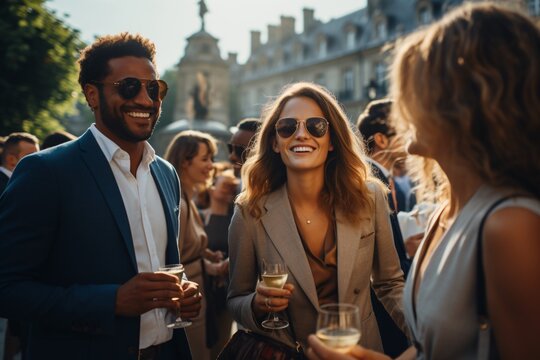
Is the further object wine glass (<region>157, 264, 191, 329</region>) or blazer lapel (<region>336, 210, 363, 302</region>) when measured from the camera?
blazer lapel (<region>336, 210, 363, 302</region>)

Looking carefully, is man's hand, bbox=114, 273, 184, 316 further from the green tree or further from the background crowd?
the green tree

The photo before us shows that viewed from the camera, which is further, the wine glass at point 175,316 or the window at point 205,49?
the window at point 205,49

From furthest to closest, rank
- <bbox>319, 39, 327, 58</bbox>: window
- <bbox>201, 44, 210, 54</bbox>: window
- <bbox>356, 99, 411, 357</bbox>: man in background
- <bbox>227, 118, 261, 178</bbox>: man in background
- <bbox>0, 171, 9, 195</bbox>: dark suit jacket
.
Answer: <bbox>319, 39, 327, 58</bbox>: window
<bbox>201, 44, 210, 54</bbox>: window
<bbox>0, 171, 9, 195</bbox>: dark suit jacket
<bbox>227, 118, 261, 178</bbox>: man in background
<bbox>356, 99, 411, 357</bbox>: man in background

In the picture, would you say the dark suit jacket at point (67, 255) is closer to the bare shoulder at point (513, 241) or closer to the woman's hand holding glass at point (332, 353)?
the woman's hand holding glass at point (332, 353)

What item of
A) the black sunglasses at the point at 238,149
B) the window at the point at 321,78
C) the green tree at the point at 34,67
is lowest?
the black sunglasses at the point at 238,149

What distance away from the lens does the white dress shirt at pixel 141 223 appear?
2.62 meters

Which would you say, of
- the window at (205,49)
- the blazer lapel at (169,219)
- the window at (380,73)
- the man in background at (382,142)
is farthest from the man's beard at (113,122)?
the window at (380,73)

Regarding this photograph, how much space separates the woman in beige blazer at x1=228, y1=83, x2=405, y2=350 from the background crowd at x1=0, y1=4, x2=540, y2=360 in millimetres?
11

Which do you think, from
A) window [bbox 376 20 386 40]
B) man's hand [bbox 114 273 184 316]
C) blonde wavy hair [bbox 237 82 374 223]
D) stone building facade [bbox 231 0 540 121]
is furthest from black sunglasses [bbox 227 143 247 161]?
window [bbox 376 20 386 40]

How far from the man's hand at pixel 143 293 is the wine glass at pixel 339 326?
91cm

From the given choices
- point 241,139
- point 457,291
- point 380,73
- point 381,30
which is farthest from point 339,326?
point 381,30

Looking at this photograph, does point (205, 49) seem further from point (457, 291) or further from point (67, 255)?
point (457, 291)

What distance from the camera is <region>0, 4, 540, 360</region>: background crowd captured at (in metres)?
1.54

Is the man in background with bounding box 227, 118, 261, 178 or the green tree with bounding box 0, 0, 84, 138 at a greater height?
the green tree with bounding box 0, 0, 84, 138
